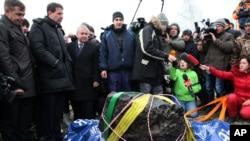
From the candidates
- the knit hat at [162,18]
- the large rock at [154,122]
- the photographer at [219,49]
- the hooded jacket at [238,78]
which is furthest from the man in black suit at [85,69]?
the photographer at [219,49]

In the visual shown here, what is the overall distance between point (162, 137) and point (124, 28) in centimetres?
218

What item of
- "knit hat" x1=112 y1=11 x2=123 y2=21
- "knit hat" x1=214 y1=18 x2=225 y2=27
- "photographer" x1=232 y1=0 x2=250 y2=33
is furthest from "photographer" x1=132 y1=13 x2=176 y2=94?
"photographer" x1=232 y1=0 x2=250 y2=33

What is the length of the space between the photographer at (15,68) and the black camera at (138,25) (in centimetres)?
190

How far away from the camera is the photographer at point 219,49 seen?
528cm

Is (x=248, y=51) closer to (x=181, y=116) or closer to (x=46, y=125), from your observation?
(x=181, y=116)

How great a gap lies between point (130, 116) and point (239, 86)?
2.72 meters

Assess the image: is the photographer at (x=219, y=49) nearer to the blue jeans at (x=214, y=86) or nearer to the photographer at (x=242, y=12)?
the blue jeans at (x=214, y=86)

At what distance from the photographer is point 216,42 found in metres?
5.31

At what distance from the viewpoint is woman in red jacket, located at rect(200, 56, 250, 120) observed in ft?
16.2

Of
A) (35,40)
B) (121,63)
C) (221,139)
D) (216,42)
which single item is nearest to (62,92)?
(35,40)

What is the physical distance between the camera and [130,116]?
9.68 ft

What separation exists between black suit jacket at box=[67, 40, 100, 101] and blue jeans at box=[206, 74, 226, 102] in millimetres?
2153

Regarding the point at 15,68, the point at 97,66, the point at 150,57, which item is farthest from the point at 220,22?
the point at 15,68

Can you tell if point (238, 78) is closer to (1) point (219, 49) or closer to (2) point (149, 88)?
(1) point (219, 49)
